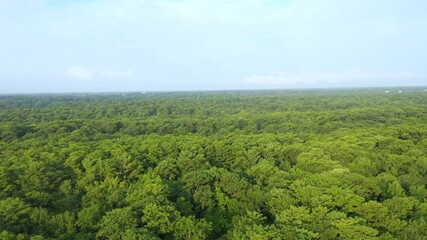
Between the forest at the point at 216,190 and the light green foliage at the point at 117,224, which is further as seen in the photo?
the forest at the point at 216,190

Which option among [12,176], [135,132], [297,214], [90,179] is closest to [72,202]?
[90,179]

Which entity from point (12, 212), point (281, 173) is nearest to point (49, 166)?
point (12, 212)

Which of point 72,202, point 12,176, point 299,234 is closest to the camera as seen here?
point 299,234

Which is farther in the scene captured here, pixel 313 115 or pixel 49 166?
pixel 313 115

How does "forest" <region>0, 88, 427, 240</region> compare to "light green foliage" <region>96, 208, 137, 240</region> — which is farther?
"forest" <region>0, 88, 427, 240</region>

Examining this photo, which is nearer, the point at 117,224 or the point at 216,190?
the point at 117,224

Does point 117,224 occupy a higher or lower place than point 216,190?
higher

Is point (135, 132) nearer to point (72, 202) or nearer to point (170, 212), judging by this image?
point (72, 202)

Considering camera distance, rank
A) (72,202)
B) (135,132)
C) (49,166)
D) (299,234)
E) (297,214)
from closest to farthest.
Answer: (299,234), (297,214), (72,202), (49,166), (135,132)

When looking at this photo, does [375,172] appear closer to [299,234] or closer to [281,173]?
[281,173]
